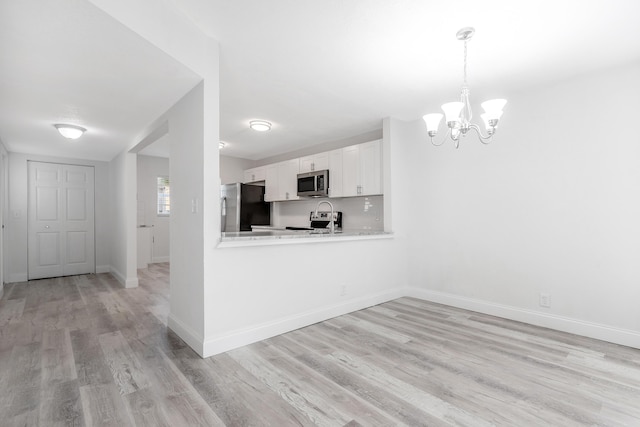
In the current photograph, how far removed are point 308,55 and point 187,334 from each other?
2.49 metres

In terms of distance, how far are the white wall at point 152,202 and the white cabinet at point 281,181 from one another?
231 centimetres

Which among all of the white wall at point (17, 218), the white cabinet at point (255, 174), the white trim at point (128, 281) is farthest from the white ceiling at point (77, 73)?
the white cabinet at point (255, 174)

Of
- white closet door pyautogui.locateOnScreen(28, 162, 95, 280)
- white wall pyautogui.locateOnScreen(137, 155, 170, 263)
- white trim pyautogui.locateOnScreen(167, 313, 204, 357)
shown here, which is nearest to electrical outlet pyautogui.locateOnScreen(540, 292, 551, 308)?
white trim pyautogui.locateOnScreen(167, 313, 204, 357)

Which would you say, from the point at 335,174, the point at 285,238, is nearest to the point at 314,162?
the point at 335,174

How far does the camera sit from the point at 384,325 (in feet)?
9.97

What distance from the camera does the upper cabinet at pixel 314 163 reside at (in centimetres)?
506

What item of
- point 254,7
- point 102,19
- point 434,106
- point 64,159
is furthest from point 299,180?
point 64,159

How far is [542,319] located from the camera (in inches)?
121

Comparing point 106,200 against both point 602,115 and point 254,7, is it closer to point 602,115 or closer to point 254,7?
point 254,7

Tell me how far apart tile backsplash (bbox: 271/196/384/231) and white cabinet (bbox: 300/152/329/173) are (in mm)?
612

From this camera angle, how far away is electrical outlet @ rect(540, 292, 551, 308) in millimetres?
3051

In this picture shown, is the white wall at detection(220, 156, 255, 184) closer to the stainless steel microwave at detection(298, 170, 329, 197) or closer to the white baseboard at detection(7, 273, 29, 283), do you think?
the stainless steel microwave at detection(298, 170, 329, 197)

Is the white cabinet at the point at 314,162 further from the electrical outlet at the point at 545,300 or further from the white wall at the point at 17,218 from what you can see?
the white wall at the point at 17,218

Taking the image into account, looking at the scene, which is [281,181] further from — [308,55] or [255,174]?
[308,55]
